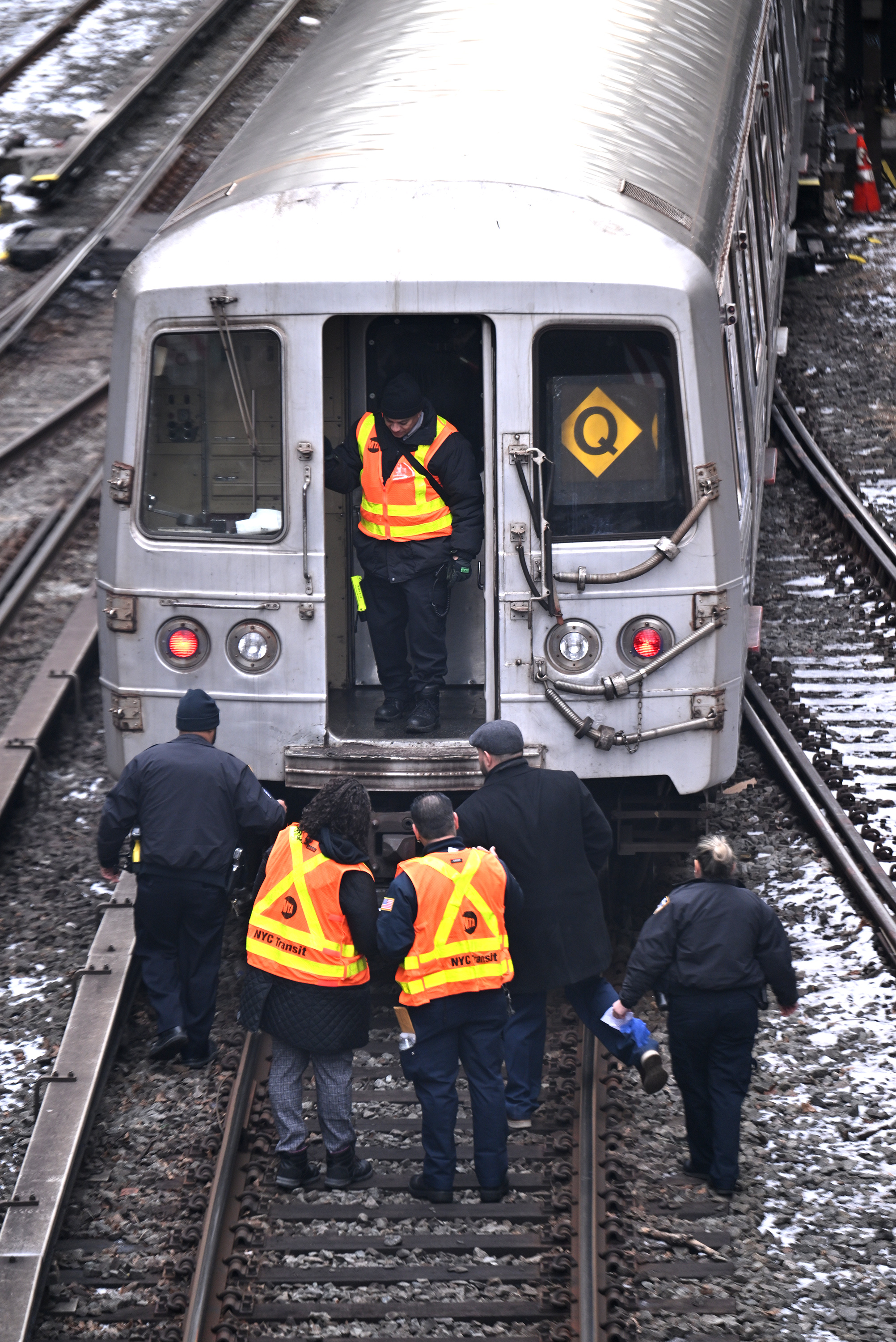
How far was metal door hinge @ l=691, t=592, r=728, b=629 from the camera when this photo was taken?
6492 millimetres

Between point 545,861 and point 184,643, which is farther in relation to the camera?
point 184,643

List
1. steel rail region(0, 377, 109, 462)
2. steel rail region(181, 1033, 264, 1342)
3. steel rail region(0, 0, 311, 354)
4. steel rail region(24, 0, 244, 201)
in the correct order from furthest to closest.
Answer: steel rail region(24, 0, 244, 201)
steel rail region(0, 0, 311, 354)
steel rail region(0, 377, 109, 462)
steel rail region(181, 1033, 264, 1342)

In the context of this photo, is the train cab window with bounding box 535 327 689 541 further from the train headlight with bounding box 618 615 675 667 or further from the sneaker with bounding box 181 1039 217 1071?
the sneaker with bounding box 181 1039 217 1071

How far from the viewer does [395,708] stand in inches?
283

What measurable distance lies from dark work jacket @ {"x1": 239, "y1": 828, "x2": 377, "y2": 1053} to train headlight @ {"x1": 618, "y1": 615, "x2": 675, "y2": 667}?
1.47m

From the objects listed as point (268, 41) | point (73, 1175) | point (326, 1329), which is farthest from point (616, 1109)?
point (268, 41)

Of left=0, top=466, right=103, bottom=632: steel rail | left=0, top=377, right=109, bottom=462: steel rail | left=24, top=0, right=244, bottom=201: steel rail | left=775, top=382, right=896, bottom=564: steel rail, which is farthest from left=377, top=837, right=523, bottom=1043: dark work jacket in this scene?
left=24, top=0, right=244, bottom=201: steel rail

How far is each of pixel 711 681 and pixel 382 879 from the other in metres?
1.56

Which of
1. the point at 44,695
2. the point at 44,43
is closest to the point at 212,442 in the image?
the point at 44,695

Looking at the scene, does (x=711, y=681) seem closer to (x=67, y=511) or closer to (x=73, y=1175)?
(x=73, y=1175)

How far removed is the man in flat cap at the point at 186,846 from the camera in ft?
21.1

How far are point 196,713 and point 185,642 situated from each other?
1.24 ft

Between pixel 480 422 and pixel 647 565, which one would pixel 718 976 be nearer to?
pixel 647 565

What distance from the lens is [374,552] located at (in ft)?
22.8
